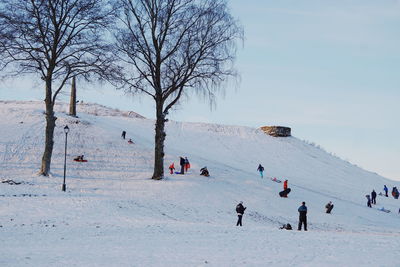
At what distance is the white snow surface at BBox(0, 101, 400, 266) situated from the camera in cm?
1225

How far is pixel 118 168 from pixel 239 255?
65.9 ft

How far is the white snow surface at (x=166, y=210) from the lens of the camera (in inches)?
482

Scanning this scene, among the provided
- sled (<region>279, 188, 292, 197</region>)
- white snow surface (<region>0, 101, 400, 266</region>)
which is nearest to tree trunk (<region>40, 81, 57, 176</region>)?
white snow surface (<region>0, 101, 400, 266</region>)

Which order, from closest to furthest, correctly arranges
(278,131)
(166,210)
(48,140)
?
(166,210) → (48,140) → (278,131)

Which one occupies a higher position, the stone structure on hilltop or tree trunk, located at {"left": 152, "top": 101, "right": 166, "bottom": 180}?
the stone structure on hilltop

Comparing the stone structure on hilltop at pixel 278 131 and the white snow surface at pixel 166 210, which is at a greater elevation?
the stone structure on hilltop at pixel 278 131

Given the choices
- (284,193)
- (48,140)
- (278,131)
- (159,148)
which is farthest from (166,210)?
(278,131)

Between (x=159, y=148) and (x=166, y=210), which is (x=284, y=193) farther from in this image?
(x=166, y=210)

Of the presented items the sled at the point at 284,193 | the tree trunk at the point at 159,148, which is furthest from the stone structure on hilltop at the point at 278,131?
the tree trunk at the point at 159,148

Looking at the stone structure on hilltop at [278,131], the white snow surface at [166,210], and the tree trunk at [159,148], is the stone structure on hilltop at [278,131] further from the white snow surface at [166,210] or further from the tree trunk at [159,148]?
the tree trunk at [159,148]

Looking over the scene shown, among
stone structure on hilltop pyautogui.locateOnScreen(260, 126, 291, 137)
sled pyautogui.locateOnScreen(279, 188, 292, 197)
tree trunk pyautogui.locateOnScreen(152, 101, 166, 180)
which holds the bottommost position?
sled pyautogui.locateOnScreen(279, 188, 292, 197)

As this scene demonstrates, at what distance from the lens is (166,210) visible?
73.3 feet

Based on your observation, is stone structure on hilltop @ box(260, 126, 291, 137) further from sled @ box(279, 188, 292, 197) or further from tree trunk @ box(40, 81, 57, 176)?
tree trunk @ box(40, 81, 57, 176)

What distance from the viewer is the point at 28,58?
26.9m
